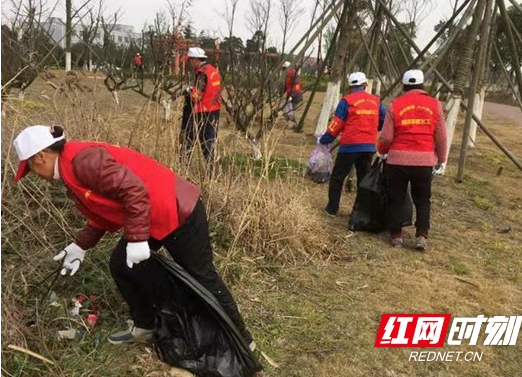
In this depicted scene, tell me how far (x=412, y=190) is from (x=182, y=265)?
249 cm

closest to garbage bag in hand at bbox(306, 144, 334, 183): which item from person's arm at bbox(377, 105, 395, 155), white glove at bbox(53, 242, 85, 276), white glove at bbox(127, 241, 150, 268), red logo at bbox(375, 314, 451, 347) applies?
person's arm at bbox(377, 105, 395, 155)

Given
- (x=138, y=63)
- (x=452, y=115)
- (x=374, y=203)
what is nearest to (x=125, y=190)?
(x=374, y=203)

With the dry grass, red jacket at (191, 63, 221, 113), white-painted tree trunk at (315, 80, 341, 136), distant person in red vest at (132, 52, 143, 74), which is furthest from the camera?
white-painted tree trunk at (315, 80, 341, 136)

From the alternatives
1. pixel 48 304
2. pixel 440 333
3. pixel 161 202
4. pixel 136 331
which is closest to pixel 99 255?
pixel 48 304

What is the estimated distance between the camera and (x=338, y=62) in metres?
7.84

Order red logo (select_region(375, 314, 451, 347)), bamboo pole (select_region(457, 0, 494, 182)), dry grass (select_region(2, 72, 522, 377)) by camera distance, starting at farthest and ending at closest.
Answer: bamboo pole (select_region(457, 0, 494, 182)), red logo (select_region(375, 314, 451, 347)), dry grass (select_region(2, 72, 522, 377))

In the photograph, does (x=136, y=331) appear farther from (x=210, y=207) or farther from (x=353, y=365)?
(x=210, y=207)

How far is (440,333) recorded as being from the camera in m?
Result: 2.96

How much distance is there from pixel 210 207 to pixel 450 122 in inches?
164

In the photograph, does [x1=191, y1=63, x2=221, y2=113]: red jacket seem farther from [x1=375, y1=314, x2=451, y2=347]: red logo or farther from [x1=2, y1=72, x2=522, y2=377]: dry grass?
[x1=375, y1=314, x2=451, y2=347]: red logo

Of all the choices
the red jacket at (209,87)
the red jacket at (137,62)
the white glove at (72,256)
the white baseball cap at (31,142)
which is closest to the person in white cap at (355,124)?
the red jacket at (209,87)

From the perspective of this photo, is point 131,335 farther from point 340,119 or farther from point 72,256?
point 340,119

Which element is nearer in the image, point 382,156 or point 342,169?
point 382,156

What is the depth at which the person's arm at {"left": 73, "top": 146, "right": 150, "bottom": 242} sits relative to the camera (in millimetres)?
1853
